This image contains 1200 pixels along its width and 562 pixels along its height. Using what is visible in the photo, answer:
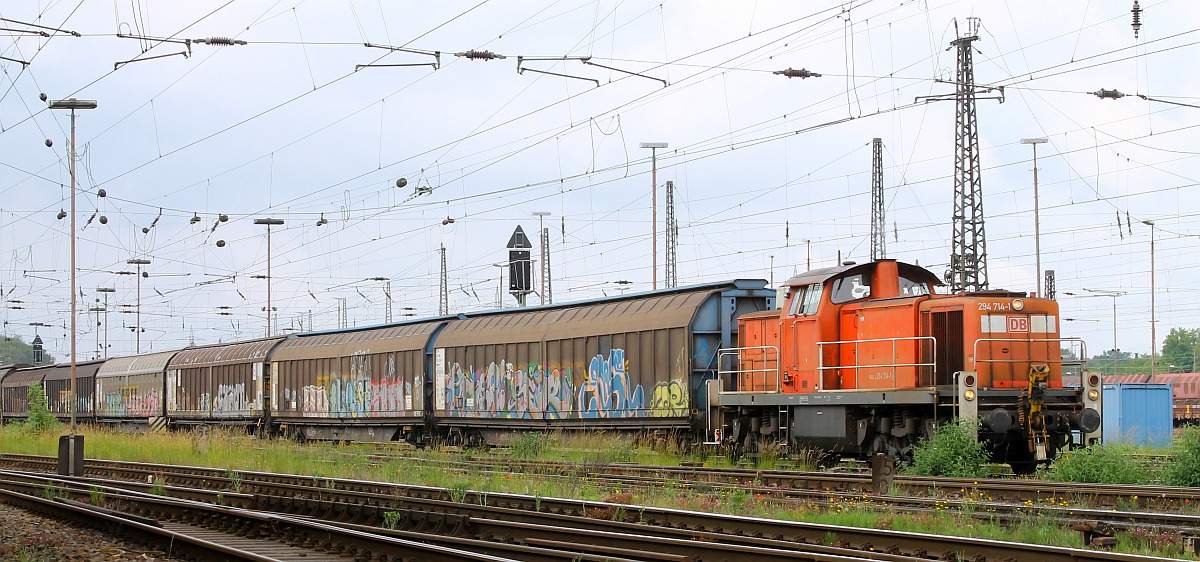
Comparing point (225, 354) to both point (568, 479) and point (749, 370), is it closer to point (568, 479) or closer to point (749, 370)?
point (749, 370)

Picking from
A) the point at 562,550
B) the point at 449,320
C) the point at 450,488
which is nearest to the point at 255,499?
the point at 450,488

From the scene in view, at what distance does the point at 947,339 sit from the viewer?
56.6 feet

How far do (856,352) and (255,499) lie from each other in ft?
30.9

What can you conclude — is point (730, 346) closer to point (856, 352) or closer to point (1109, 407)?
point (856, 352)

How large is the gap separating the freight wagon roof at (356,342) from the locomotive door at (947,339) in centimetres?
1593

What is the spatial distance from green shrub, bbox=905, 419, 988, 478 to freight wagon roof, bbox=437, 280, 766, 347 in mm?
6359

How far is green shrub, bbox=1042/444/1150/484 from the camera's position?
15.4 metres

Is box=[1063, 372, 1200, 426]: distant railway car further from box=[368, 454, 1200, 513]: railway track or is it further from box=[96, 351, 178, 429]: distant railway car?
box=[96, 351, 178, 429]: distant railway car

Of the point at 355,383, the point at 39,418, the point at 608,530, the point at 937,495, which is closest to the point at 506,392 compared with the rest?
the point at 355,383

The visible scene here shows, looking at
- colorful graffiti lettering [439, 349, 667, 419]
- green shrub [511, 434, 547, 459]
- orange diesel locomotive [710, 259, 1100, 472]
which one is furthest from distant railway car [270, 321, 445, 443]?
orange diesel locomotive [710, 259, 1100, 472]

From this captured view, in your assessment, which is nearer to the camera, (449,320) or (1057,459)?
(1057,459)

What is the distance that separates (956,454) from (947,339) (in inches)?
80.2

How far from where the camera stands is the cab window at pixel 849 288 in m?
18.8

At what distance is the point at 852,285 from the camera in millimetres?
18875
